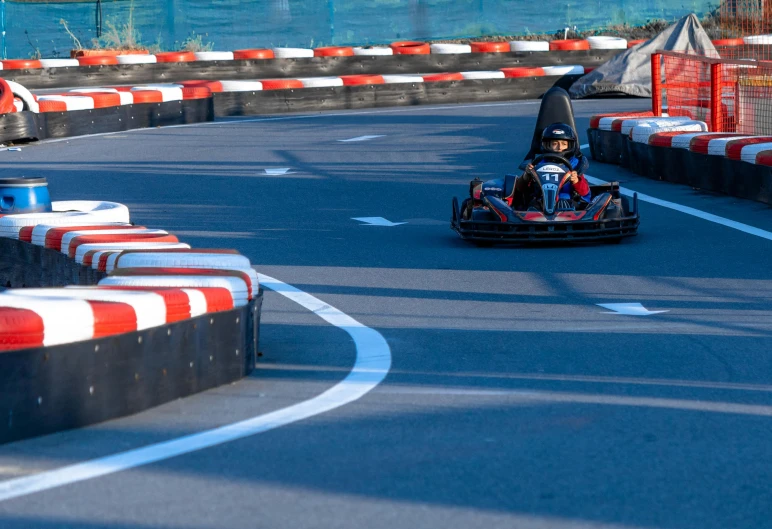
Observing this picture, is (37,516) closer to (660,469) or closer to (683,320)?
(660,469)

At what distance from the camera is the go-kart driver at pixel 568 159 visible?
1006cm

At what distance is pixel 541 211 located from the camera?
9875mm

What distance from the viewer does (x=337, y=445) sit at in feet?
14.6

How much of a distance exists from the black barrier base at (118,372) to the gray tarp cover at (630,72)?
17.8 m

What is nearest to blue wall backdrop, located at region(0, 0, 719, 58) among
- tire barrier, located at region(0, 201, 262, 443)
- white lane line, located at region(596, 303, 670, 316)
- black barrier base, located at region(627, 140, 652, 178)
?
black barrier base, located at region(627, 140, 652, 178)

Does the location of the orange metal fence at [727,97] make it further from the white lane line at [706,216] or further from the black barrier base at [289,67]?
the black barrier base at [289,67]

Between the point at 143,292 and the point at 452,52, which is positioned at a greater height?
the point at 452,52

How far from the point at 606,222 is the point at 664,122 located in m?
5.04

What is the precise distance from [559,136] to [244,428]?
6.01 m

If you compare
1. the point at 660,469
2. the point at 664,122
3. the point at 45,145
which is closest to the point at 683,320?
the point at 660,469

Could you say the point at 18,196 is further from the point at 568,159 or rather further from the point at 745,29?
the point at 745,29

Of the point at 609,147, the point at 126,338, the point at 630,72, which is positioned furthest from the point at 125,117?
the point at 126,338

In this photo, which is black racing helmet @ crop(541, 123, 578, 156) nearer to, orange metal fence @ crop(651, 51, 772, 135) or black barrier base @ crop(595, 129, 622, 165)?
orange metal fence @ crop(651, 51, 772, 135)

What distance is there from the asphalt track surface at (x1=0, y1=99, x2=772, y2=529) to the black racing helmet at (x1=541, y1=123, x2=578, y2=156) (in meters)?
0.89
